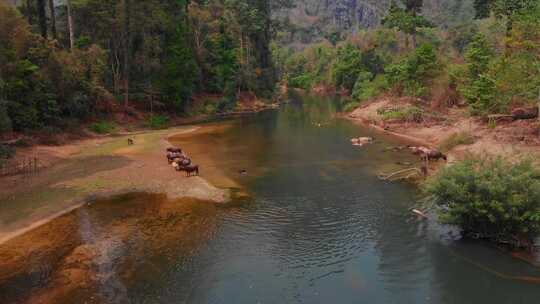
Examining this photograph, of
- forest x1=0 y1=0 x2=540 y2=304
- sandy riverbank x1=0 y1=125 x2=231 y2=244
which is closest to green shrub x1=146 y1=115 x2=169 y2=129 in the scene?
forest x1=0 y1=0 x2=540 y2=304

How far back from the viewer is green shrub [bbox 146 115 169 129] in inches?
2239

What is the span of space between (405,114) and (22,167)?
41450 millimetres

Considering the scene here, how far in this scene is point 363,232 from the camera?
2106 cm

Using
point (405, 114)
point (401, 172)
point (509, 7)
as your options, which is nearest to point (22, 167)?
point (401, 172)

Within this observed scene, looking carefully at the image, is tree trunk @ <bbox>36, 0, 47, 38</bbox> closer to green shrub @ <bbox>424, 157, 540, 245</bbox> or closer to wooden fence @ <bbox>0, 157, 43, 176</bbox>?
wooden fence @ <bbox>0, 157, 43, 176</bbox>

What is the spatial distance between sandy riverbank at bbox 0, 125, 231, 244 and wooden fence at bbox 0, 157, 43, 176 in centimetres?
70

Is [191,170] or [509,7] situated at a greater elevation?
[509,7]

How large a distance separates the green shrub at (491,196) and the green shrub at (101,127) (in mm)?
38500

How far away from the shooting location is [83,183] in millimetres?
28219

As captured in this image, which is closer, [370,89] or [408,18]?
[408,18]

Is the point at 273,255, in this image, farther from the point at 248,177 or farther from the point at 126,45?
the point at 126,45

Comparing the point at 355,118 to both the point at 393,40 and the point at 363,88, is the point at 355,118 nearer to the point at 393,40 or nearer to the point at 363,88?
the point at 363,88

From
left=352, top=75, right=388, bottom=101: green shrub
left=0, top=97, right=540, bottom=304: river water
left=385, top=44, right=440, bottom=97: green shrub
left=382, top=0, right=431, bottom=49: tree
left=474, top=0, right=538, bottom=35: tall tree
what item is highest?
left=382, top=0, right=431, bottom=49: tree

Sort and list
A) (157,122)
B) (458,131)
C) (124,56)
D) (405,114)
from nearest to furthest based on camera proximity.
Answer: (458,131)
(405,114)
(124,56)
(157,122)
